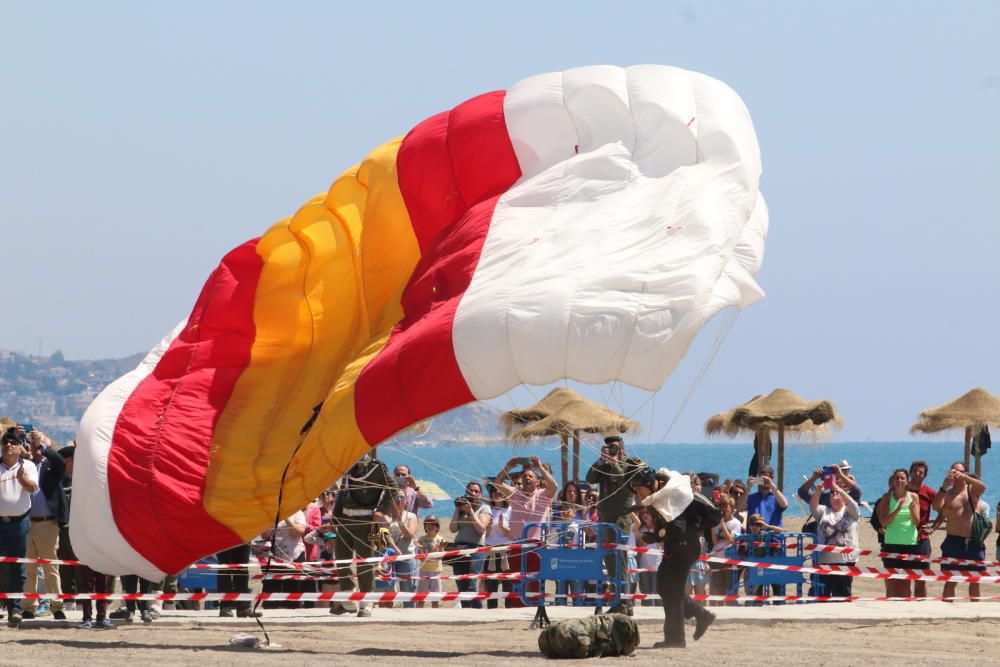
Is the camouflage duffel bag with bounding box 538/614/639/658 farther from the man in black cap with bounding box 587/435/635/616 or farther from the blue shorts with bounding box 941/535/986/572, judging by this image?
the blue shorts with bounding box 941/535/986/572

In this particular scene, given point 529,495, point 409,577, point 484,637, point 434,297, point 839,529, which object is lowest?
point 484,637

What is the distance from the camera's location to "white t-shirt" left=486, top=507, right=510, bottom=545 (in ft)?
47.1

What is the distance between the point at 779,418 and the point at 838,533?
11591 mm

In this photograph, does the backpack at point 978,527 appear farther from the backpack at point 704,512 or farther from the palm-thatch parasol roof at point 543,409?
the palm-thatch parasol roof at point 543,409

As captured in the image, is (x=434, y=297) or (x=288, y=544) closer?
(x=434, y=297)

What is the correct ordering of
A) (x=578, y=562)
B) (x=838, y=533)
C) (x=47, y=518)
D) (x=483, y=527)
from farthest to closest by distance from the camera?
(x=483, y=527) → (x=838, y=533) → (x=47, y=518) → (x=578, y=562)

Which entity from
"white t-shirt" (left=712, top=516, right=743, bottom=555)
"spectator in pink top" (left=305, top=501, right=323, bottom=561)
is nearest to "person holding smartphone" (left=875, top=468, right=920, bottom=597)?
"white t-shirt" (left=712, top=516, right=743, bottom=555)

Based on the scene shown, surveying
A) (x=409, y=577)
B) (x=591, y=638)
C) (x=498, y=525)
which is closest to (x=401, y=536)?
(x=498, y=525)

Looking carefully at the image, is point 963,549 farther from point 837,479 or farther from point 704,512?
point 704,512

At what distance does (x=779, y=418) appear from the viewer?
25906mm

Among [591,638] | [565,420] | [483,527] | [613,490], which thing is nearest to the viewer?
[591,638]

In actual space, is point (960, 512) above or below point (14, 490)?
below

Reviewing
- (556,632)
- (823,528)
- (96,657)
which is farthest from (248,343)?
(823,528)

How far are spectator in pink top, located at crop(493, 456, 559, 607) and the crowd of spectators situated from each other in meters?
0.02
